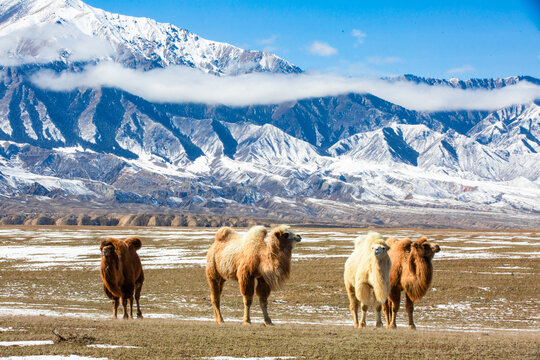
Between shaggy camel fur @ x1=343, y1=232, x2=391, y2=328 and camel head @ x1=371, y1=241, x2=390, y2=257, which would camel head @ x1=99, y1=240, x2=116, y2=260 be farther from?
camel head @ x1=371, y1=241, x2=390, y2=257

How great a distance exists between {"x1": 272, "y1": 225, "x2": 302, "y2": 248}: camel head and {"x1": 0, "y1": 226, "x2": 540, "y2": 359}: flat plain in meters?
2.61

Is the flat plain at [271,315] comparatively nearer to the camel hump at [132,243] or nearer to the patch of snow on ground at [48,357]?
the patch of snow on ground at [48,357]

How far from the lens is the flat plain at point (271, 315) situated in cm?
1316

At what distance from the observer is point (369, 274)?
18.4 meters

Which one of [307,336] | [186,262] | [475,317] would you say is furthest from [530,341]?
[186,262]

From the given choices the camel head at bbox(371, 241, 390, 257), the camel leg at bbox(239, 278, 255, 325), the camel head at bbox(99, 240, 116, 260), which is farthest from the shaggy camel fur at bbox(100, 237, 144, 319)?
the camel head at bbox(371, 241, 390, 257)

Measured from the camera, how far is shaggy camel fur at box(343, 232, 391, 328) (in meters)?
17.9

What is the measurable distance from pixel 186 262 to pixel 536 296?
102 feet

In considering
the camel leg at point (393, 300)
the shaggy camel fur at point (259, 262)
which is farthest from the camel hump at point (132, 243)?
the camel leg at point (393, 300)

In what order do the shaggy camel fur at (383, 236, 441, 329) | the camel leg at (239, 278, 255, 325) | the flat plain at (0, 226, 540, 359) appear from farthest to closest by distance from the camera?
1. the shaggy camel fur at (383, 236, 441, 329)
2. the camel leg at (239, 278, 255, 325)
3. the flat plain at (0, 226, 540, 359)

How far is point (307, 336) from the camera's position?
50.5 feet

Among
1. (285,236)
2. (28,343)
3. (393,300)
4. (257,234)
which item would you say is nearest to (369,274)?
(393,300)

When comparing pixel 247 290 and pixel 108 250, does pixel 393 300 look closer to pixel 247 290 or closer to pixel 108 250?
pixel 247 290

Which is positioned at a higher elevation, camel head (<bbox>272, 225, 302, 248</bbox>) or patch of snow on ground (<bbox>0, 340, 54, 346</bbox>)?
camel head (<bbox>272, 225, 302, 248</bbox>)
